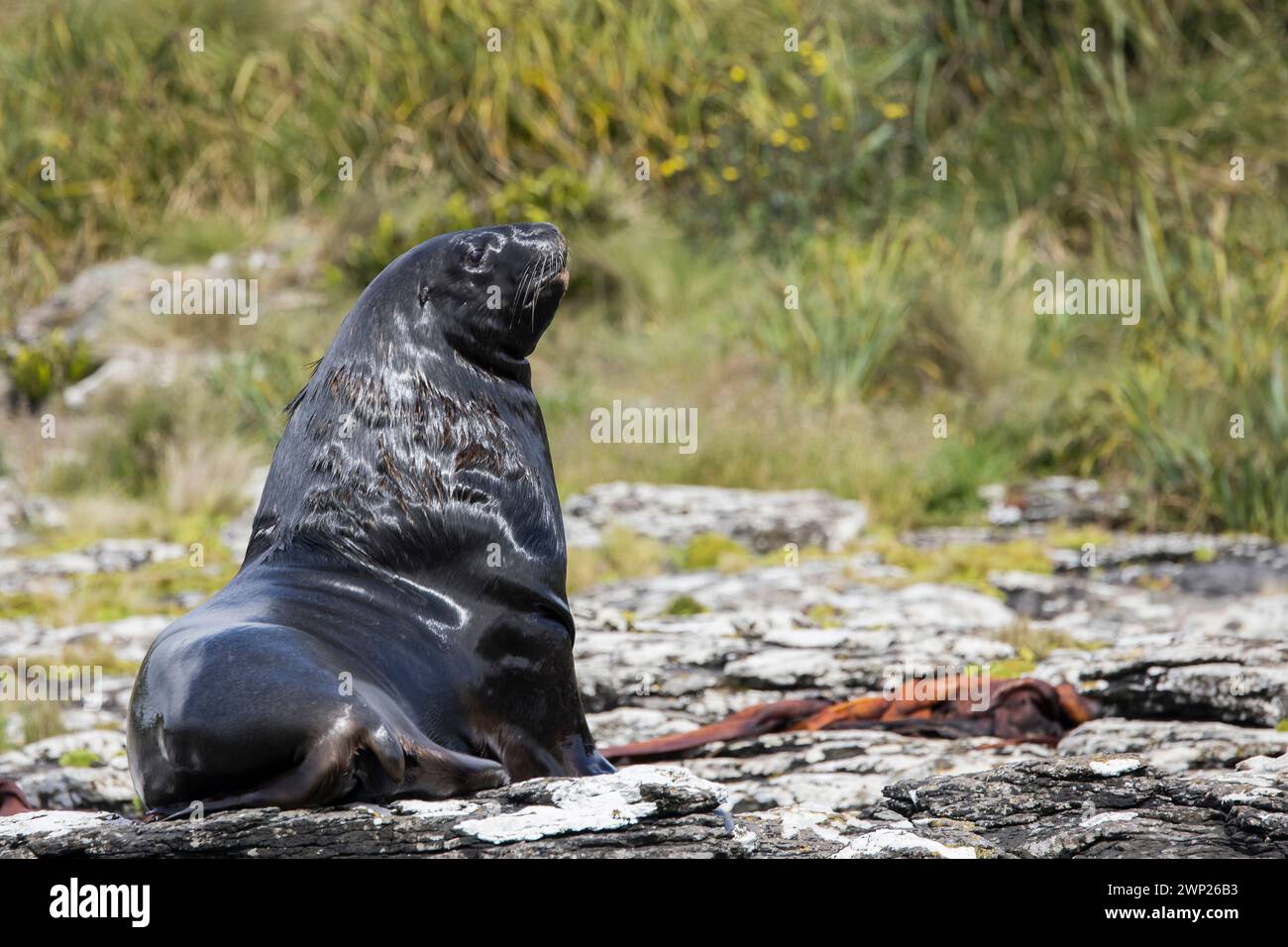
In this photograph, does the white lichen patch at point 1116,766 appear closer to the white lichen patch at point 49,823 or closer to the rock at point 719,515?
the white lichen patch at point 49,823

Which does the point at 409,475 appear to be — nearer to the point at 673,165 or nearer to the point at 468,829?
the point at 468,829

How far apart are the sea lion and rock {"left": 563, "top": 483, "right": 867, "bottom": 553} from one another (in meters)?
4.54

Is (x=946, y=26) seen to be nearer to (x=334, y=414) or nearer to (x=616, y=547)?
(x=616, y=547)

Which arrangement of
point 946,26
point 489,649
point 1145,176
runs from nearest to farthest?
point 489,649
point 1145,176
point 946,26

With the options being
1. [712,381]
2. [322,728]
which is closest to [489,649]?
[322,728]

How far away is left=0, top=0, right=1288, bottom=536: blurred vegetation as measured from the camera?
9.74m

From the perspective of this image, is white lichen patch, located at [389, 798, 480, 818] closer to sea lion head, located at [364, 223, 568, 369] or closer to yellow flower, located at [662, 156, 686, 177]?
sea lion head, located at [364, 223, 568, 369]

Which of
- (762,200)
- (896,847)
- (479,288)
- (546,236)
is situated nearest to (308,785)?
(896,847)

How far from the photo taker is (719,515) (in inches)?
345

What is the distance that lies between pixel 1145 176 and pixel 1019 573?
18.6 feet

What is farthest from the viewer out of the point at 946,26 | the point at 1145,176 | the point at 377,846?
the point at 946,26

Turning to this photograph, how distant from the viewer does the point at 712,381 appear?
1067 cm

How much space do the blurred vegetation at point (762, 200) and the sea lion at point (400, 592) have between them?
5.51 m

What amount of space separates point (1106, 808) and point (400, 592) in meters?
1.63
